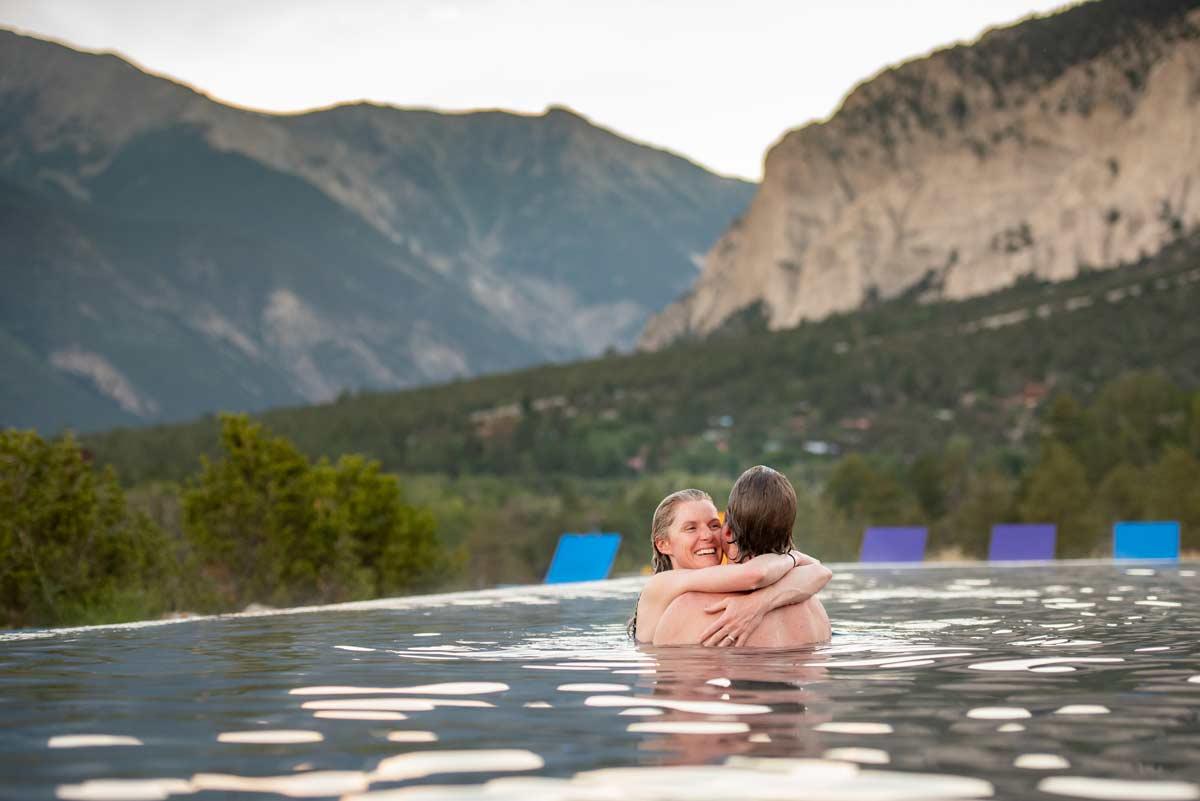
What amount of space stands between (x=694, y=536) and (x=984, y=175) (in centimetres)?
8569

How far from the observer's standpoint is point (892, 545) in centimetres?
1944

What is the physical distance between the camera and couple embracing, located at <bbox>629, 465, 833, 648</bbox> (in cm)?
629

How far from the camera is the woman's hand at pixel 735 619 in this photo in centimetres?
652

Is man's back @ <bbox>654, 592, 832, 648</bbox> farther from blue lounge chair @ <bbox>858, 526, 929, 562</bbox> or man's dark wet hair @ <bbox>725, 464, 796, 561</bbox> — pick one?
blue lounge chair @ <bbox>858, 526, 929, 562</bbox>

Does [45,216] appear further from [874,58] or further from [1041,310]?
[1041,310]

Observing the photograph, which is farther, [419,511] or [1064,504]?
[1064,504]

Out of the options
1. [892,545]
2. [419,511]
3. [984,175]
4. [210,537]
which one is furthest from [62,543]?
[984,175]

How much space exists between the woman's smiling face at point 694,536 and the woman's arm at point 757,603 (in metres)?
0.22

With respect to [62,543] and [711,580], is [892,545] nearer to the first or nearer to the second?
[62,543]

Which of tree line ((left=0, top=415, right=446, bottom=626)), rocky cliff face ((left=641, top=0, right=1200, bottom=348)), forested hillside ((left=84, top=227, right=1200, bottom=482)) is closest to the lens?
tree line ((left=0, top=415, right=446, bottom=626))

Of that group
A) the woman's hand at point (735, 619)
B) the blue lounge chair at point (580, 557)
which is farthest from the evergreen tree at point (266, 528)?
the woman's hand at point (735, 619)

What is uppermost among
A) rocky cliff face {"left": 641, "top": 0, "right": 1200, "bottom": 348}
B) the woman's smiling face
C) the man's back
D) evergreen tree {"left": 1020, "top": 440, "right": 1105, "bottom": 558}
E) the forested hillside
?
rocky cliff face {"left": 641, "top": 0, "right": 1200, "bottom": 348}

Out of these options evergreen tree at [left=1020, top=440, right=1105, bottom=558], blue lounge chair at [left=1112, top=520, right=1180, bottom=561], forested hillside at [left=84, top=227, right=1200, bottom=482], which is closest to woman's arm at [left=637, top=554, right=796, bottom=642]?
blue lounge chair at [left=1112, top=520, right=1180, bottom=561]

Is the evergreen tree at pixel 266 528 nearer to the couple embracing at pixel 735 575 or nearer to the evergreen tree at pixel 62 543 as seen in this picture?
the evergreen tree at pixel 62 543
